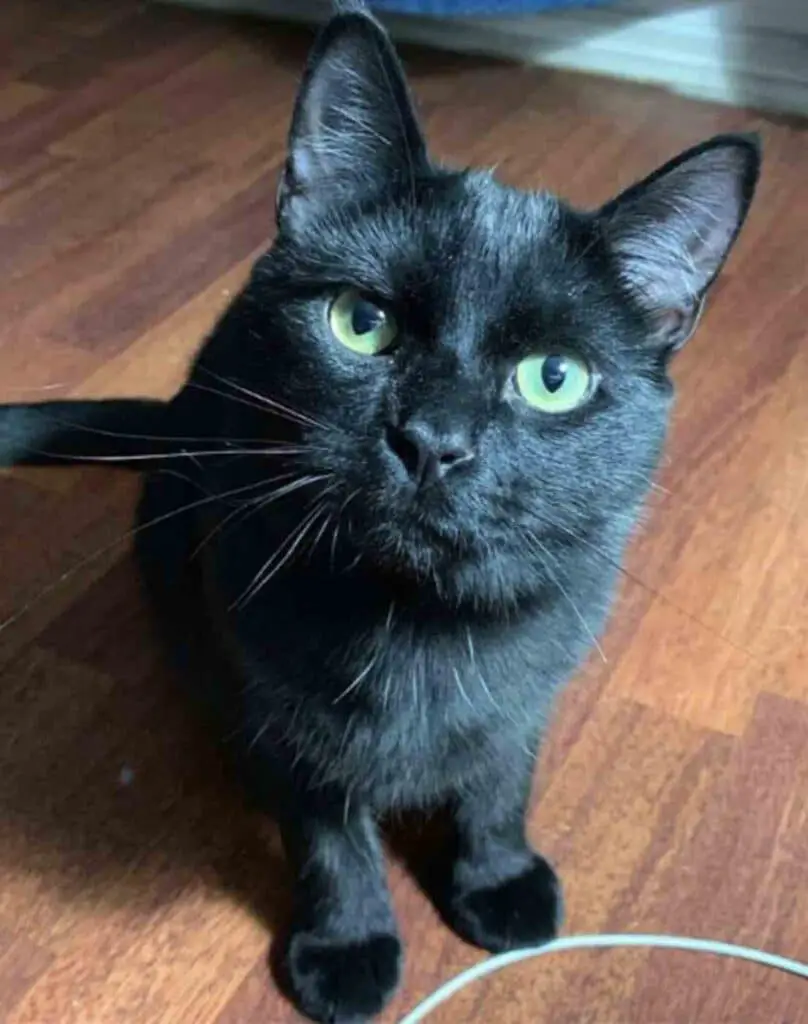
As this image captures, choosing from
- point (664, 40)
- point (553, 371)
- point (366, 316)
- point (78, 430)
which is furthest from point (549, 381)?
point (664, 40)

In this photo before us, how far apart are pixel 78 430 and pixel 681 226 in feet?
2.16

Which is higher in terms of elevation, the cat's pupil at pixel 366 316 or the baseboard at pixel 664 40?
the cat's pupil at pixel 366 316

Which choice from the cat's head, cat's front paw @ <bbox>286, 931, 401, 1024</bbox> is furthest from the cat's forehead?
cat's front paw @ <bbox>286, 931, 401, 1024</bbox>

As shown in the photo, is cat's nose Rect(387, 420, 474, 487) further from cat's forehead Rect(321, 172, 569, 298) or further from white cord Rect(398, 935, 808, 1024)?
white cord Rect(398, 935, 808, 1024)

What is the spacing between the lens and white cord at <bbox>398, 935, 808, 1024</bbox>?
929 mm

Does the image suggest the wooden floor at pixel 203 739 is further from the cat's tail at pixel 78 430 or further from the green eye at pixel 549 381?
the green eye at pixel 549 381

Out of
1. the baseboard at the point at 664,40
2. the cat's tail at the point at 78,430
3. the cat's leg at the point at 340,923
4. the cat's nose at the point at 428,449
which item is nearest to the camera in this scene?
the cat's nose at the point at 428,449

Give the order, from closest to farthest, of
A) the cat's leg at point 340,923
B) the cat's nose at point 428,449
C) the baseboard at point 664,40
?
the cat's nose at point 428,449, the cat's leg at point 340,923, the baseboard at point 664,40

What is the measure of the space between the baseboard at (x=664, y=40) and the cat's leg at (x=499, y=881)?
156 centimetres

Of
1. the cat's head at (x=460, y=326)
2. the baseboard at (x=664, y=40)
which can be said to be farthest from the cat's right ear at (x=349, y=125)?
the baseboard at (x=664, y=40)

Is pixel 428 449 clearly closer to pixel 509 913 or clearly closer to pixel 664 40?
pixel 509 913

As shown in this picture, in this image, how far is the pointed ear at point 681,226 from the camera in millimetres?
714

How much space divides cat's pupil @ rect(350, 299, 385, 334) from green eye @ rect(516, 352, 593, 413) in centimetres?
8

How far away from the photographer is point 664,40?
2.15 meters
